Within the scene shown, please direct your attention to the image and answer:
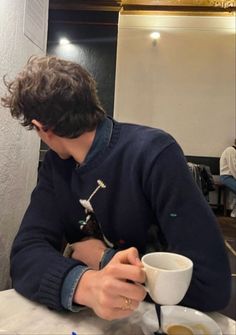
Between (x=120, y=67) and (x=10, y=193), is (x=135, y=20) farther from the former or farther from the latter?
(x=10, y=193)

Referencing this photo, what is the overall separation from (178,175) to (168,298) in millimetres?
292

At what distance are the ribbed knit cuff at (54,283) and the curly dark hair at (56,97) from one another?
1.13 ft

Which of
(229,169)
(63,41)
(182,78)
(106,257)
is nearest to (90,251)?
(106,257)

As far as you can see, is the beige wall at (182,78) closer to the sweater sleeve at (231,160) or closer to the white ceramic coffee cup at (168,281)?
the sweater sleeve at (231,160)

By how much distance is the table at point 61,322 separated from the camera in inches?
22.8

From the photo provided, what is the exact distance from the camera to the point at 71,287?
0.64m

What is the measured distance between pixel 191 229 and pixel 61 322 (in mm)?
313

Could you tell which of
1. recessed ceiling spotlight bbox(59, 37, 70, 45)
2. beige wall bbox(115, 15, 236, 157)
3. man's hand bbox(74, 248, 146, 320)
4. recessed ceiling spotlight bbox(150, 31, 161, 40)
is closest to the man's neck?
man's hand bbox(74, 248, 146, 320)

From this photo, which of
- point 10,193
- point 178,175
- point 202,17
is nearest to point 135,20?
point 202,17

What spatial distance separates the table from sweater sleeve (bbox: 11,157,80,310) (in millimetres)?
23

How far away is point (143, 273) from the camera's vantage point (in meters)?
0.52

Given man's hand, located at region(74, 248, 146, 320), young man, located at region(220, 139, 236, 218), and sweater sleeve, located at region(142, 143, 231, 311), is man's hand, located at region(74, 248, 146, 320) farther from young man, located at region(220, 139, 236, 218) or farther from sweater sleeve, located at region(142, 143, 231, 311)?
young man, located at region(220, 139, 236, 218)

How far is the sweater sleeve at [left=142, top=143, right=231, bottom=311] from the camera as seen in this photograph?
0.66 m

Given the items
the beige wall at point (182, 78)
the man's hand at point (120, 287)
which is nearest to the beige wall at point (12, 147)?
the man's hand at point (120, 287)
